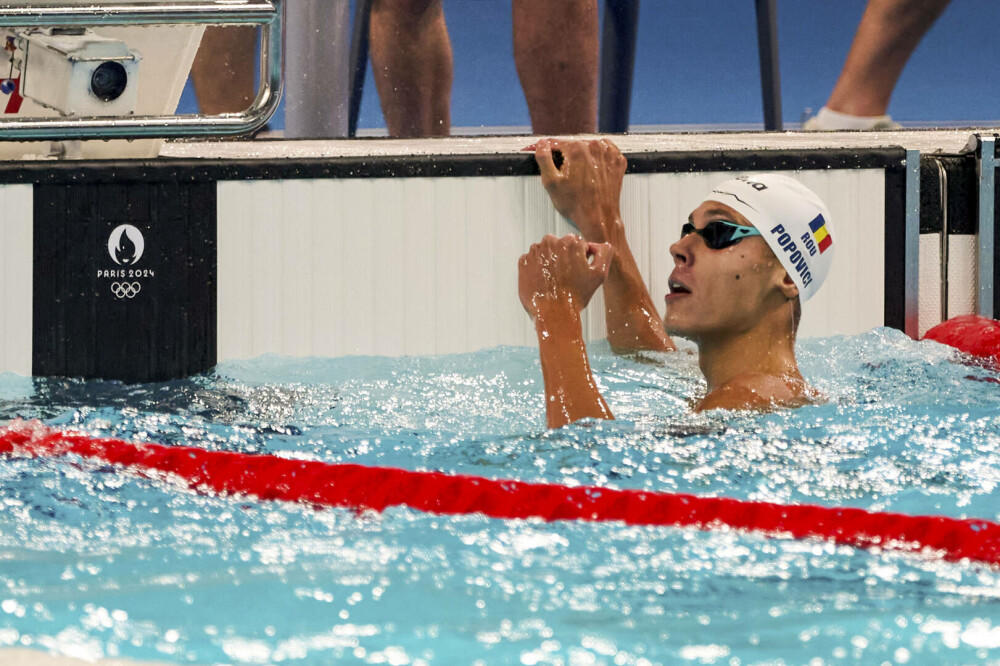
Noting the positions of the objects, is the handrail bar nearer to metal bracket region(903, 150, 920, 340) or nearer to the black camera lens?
the black camera lens

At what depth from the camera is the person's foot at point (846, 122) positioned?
3.52m

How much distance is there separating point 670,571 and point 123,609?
0.61 meters

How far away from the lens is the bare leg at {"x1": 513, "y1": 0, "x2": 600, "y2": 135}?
3.16 m

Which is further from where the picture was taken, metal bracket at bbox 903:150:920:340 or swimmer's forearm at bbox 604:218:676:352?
metal bracket at bbox 903:150:920:340

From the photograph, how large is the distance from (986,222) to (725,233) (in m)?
1.04

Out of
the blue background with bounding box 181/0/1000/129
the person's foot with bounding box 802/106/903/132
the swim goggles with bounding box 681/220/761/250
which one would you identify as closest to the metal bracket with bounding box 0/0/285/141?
the swim goggles with bounding box 681/220/761/250

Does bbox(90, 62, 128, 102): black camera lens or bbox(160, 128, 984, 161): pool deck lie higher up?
bbox(90, 62, 128, 102): black camera lens

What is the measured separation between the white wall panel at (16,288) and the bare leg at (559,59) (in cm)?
138

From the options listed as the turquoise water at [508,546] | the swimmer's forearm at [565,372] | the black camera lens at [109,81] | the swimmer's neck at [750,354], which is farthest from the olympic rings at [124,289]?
the swimmer's neck at [750,354]

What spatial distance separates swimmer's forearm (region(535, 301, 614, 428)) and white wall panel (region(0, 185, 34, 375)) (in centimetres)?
132

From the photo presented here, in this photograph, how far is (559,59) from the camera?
10.4 ft

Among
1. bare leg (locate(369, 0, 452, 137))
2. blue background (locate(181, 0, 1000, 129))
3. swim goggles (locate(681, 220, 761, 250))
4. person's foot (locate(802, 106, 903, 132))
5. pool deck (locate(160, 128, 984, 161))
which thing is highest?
blue background (locate(181, 0, 1000, 129))

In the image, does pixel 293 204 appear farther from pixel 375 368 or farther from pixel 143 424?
pixel 143 424

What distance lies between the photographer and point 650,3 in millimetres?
5297
